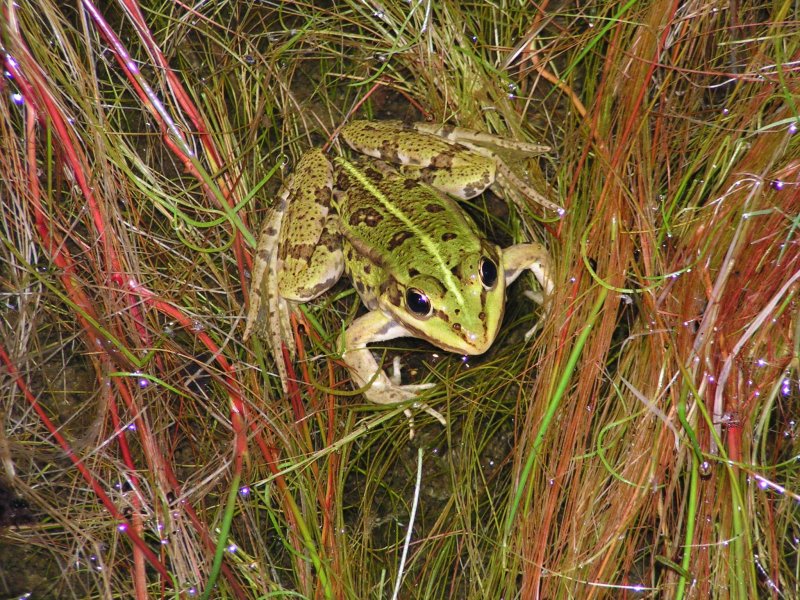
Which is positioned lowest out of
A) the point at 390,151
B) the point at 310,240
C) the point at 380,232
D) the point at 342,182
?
the point at 310,240

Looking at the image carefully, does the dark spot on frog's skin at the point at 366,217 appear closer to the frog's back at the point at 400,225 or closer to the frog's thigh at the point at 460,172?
the frog's back at the point at 400,225

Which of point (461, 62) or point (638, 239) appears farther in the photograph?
point (461, 62)

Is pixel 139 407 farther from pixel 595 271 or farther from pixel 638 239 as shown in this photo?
pixel 638 239

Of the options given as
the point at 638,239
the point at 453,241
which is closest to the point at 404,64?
the point at 453,241

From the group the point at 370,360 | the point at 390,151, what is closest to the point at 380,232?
the point at 390,151

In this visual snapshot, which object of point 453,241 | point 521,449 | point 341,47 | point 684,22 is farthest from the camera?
point 341,47

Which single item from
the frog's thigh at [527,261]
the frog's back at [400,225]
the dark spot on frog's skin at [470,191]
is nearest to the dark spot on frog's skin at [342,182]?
the frog's back at [400,225]

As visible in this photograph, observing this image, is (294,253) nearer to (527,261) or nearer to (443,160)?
(443,160)
